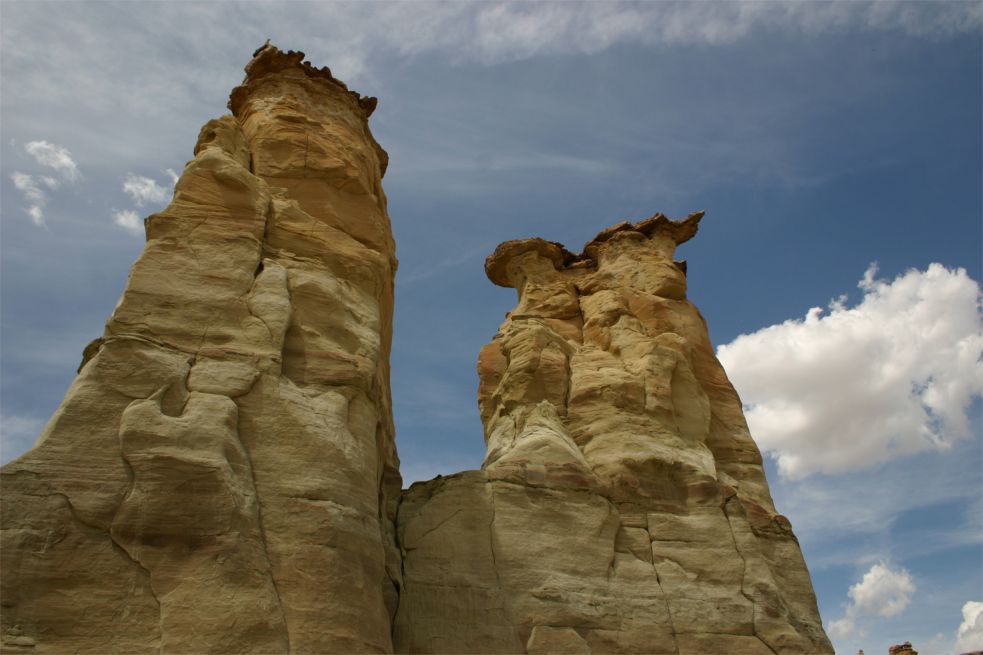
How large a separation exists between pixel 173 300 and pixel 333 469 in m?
3.17

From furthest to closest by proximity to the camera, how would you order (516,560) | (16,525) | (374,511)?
1. (516,560)
2. (374,511)
3. (16,525)

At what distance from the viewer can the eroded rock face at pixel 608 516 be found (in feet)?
38.3

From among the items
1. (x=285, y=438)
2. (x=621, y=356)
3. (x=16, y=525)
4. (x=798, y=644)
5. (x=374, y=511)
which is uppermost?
(x=621, y=356)

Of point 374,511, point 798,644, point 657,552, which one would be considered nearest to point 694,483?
point 657,552

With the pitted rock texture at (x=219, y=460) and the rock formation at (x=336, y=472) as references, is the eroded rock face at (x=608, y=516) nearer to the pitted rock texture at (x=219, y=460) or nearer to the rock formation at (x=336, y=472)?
the rock formation at (x=336, y=472)

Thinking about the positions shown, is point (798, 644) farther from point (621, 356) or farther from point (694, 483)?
point (621, 356)

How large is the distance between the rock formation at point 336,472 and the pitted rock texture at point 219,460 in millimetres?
30

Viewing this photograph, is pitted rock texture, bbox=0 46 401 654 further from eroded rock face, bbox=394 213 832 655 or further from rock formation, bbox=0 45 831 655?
eroded rock face, bbox=394 213 832 655

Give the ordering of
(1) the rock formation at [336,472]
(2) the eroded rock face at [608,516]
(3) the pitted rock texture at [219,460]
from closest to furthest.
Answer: (3) the pitted rock texture at [219,460] → (1) the rock formation at [336,472] → (2) the eroded rock face at [608,516]

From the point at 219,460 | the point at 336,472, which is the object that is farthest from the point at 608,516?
the point at 219,460

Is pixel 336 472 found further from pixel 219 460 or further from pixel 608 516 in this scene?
pixel 608 516

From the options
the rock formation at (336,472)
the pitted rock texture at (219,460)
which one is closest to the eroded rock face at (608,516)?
the rock formation at (336,472)

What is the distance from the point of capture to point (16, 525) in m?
7.83

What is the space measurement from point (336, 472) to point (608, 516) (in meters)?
5.43
